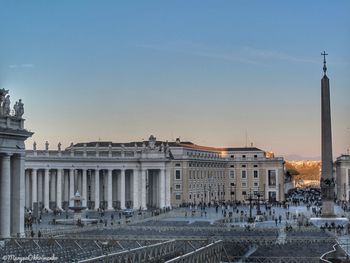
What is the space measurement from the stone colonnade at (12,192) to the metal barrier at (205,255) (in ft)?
43.6

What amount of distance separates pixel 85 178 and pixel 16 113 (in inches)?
2258

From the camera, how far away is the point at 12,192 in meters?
45.9

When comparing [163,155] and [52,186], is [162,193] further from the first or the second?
[52,186]

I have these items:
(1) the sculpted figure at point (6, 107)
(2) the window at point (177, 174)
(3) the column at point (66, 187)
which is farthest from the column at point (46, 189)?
(1) the sculpted figure at point (6, 107)

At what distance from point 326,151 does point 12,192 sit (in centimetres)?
3275

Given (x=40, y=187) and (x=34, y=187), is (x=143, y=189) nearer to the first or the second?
(x=40, y=187)

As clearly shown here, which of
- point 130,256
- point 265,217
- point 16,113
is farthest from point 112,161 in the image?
point 130,256

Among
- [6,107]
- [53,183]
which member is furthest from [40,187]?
[6,107]

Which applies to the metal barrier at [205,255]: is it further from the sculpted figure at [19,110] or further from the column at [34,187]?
the column at [34,187]

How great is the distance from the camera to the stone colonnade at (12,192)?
4425cm

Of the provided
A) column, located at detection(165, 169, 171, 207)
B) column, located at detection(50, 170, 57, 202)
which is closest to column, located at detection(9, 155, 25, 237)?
column, located at detection(50, 170, 57, 202)

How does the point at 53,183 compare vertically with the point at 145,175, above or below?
below

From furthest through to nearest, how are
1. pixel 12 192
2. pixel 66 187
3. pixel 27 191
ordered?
pixel 66 187 < pixel 27 191 < pixel 12 192

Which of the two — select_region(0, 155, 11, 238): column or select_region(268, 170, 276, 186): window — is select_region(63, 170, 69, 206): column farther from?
select_region(0, 155, 11, 238): column
